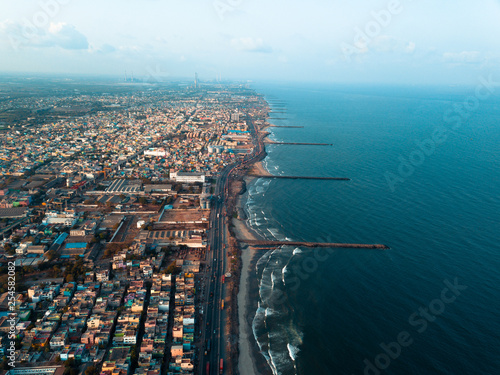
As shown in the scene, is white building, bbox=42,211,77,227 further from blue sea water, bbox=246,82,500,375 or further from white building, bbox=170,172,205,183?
blue sea water, bbox=246,82,500,375

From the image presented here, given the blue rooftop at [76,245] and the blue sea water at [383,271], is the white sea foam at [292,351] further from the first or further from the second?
the blue rooftop at [76,245]

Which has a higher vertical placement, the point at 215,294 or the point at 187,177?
the point at 187,177

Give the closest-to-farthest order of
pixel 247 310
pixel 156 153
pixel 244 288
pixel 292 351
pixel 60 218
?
1. pixel 292 351
2. pixel 247 310
3. pixel 244 288
4. pixel 60 218
5. pixel 156 153

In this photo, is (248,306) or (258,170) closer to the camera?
(248,306)

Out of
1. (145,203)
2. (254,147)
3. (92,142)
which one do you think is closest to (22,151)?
(92,142)

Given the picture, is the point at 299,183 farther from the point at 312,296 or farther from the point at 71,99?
the point at 71,99

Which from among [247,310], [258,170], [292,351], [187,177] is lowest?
[292,351]

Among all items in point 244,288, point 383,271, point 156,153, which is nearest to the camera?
point 244,288

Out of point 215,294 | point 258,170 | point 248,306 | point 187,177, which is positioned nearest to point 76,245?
point 215,294

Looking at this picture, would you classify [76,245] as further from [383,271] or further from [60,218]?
[383,271]
